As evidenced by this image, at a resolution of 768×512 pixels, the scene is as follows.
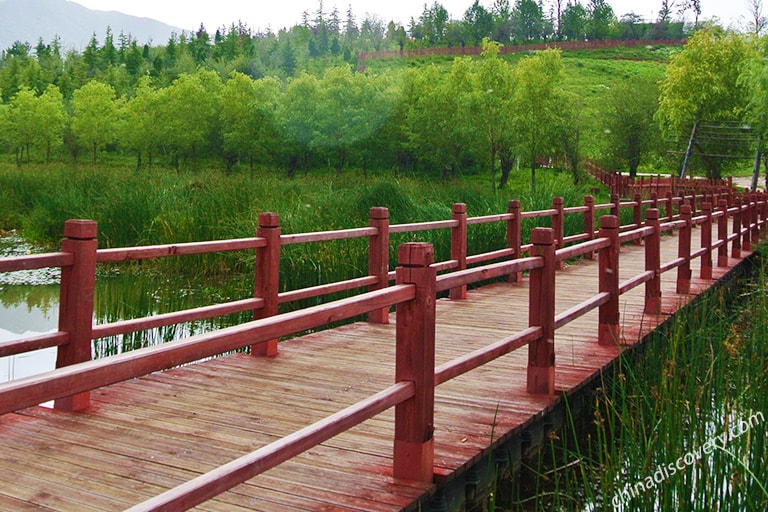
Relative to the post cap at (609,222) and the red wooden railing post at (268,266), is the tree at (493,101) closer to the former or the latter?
the post cap at (609,222)

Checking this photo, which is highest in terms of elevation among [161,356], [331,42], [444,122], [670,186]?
[331,42]

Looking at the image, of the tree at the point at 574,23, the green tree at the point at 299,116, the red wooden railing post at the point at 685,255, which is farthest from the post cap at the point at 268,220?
the tree at the point at 574,23

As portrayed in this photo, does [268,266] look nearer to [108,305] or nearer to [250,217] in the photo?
[108,305]

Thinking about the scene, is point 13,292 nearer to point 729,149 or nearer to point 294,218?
point 294,218

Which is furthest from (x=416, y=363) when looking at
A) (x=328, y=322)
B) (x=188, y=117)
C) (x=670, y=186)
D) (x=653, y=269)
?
(x=188, y=117)

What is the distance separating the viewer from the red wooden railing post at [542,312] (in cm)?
461

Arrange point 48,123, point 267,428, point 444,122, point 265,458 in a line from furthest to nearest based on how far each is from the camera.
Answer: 1. point 48,123
2. point 444,122
3. point 267,428
4. point 265,458

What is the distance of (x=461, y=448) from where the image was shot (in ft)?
12.1

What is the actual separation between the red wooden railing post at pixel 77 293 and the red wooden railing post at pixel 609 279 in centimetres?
359

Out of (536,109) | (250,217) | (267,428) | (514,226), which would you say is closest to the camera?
(267,428)

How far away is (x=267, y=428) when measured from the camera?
396 cm

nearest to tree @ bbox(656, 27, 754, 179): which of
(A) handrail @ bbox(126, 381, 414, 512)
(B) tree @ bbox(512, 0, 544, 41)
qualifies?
(A) handrail @ bbox(126, 381, 414, 512)

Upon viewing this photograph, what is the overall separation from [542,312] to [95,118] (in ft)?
196

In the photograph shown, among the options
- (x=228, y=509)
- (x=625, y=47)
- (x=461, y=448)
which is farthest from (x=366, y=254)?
(x=625, y=47)
